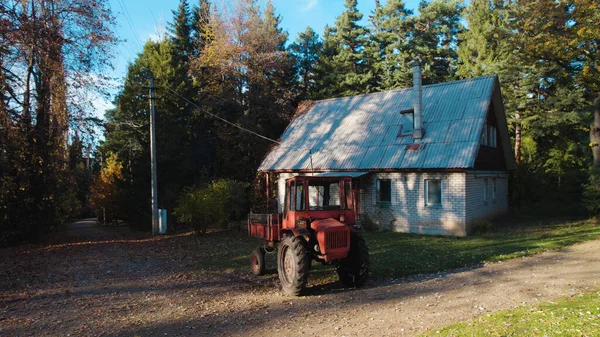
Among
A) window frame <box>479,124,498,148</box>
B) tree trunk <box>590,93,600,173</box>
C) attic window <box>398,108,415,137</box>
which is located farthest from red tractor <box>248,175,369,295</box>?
tree trunk <box>590,93,600,173</box>

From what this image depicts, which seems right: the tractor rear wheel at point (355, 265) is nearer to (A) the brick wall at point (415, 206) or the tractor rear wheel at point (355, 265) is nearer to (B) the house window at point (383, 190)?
(A) the brick wall at point (415, 206)

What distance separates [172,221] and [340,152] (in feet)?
39.2

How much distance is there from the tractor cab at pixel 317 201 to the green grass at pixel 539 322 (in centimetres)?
354

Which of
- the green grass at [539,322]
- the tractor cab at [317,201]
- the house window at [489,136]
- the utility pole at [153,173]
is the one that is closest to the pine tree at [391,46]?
the house window at [489,136]

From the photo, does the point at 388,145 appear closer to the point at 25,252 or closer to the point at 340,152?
the point at 340,152

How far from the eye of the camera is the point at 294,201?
8602 mm

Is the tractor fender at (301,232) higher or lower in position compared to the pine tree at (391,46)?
lower

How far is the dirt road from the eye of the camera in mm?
6285

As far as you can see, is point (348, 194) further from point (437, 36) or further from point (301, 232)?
point (437, 36)

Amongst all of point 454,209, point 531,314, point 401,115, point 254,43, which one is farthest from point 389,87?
point 531,314

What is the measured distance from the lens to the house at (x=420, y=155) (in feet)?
54.8

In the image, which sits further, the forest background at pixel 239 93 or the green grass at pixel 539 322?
the forest background at pixel 239 93

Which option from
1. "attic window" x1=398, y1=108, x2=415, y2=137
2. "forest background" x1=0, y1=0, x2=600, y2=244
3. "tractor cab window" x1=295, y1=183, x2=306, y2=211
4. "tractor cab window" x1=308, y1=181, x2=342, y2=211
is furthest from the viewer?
"attic window" x1=398, y1=108, x2=415, y2=137

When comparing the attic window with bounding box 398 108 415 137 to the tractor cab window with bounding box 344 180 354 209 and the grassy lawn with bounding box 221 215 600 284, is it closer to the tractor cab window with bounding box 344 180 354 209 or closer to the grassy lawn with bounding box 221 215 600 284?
the grassy lawn with bounding box 221 215 600 284
